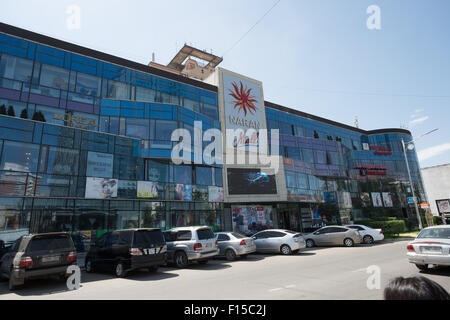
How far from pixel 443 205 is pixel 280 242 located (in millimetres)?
54680

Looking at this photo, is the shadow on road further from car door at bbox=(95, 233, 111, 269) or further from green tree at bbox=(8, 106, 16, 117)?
green tree at bbox=(8, 106, 16, 117)

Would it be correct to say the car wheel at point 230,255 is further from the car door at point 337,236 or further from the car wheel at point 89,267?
the car door at point 337,236

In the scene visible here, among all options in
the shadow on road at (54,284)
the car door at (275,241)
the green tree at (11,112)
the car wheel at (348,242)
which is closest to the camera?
the shadow on road at (54,284)

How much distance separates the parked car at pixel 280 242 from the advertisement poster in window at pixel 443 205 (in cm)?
5135

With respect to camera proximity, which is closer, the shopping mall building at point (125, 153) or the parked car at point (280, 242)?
the parked car at point (280, 242)

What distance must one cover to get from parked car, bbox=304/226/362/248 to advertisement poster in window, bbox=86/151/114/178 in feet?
52.8

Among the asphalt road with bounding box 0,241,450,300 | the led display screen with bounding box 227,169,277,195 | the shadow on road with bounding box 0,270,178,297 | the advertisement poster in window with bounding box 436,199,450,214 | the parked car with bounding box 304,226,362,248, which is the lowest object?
the shadow on road with bounding box 0,270,178,297

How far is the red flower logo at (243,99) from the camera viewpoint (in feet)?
105

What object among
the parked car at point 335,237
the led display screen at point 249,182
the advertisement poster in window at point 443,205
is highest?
the led display screen at point 249,182

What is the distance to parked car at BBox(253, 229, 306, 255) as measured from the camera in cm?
1586

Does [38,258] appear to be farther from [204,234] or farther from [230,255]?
[230,255]

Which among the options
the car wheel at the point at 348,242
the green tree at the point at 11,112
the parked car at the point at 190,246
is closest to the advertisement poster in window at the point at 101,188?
the green tree at the point at 11,112

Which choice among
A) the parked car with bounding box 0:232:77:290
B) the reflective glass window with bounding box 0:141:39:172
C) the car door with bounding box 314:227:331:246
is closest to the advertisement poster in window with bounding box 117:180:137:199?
the reflective glass window with bounding box 0:141:39:172

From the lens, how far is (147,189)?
2208 cm
